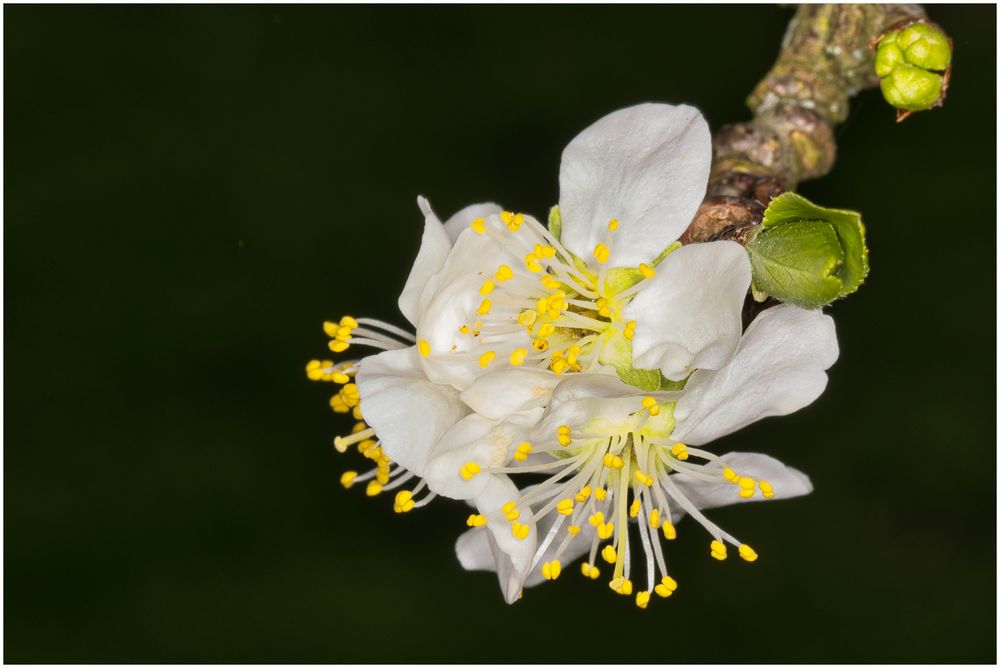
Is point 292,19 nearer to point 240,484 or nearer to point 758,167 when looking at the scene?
point 240,484

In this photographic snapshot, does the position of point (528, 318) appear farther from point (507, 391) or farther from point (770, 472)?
point (770, 472)

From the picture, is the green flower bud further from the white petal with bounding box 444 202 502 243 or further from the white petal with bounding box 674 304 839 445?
the white petal with bounding box 444 202 502 243

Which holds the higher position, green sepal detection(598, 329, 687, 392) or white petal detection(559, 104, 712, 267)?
white petal detection(559, 104, 712, 267)

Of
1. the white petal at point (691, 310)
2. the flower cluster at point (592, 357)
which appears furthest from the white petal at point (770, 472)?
the white petal at point (691, 310)

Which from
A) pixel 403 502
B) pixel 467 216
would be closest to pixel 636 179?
pixel 467 216

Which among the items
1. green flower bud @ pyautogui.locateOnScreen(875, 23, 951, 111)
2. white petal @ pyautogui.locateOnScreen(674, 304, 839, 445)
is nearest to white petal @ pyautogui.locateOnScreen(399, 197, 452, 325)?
white petal @ pyautogui.locateOnScreen(674, 304, 839, 445)

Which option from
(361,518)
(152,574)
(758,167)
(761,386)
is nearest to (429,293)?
(761,386)

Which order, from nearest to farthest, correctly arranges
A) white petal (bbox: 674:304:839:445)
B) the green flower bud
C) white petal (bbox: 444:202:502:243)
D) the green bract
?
1. the green bract
2. white petal (bbox: 674:304:839:445)
3. the green flower bud
4. white petal (bbox: 444:202:502:243)
